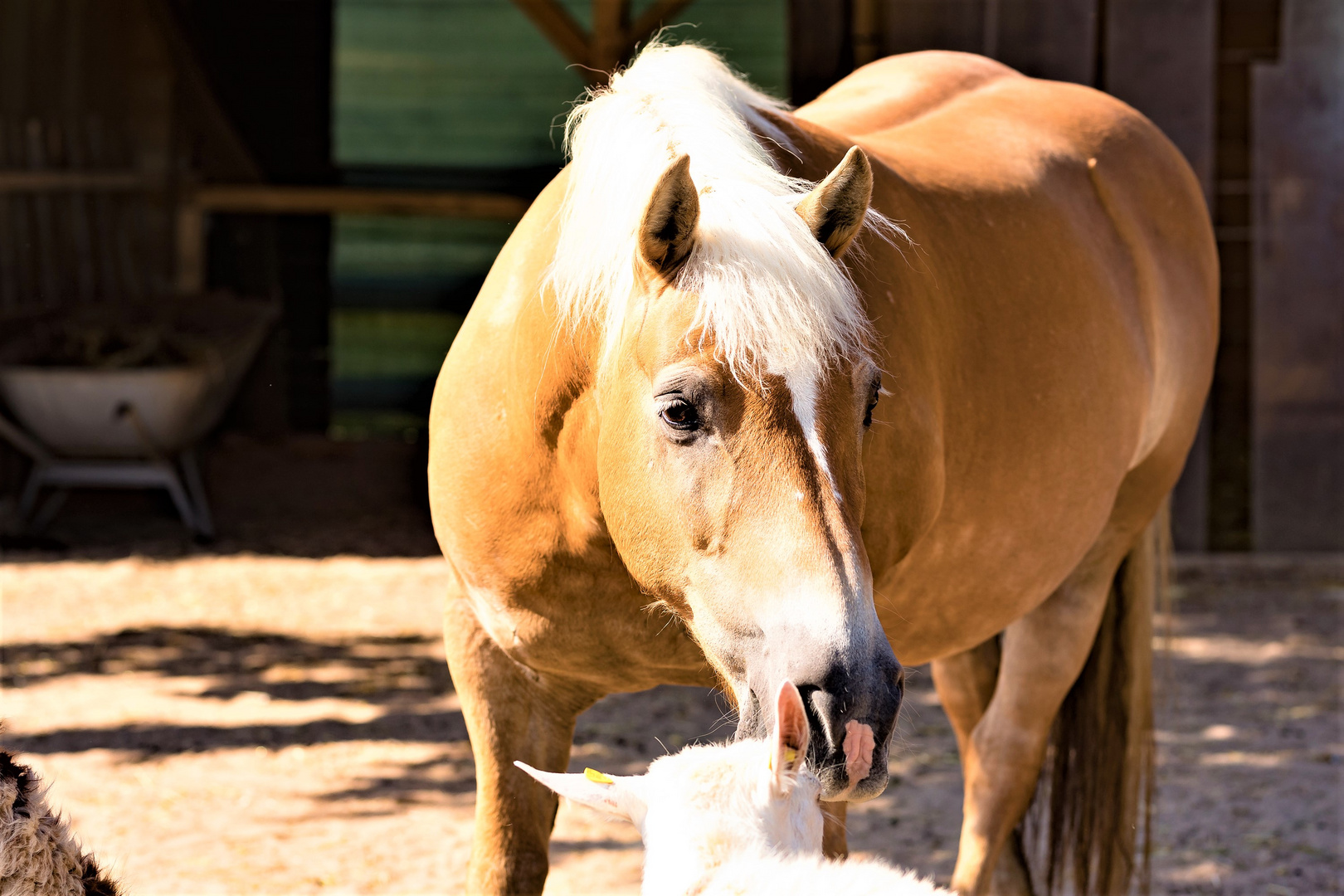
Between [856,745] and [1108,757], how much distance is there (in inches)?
78.2

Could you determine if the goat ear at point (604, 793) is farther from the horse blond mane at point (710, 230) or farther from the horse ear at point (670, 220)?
the horse ear at point (670, 220)

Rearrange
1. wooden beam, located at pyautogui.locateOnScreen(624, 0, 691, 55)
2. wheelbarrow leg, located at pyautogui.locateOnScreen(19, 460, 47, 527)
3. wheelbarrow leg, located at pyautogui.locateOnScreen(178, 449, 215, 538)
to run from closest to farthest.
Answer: wheelbarrow leg, located at pyautogui.locateOnScreen(19, 460, 47, 527)
wheelbarrow leg, located at pyautogui.locateOnScreen(178, 449, 215, 538)
wooden beam, located at pyautogui.locateOnScreen(624, 0, 691, 55)

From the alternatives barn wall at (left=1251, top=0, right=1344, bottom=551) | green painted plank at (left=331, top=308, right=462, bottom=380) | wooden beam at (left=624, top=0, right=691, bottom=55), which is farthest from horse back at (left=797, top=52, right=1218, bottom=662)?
green painted plank at (left=331, top=308, right=462, bottom=380)

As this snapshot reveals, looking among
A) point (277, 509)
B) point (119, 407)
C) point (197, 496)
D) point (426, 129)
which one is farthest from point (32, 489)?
point (426, 129)

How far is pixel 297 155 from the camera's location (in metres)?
9.15

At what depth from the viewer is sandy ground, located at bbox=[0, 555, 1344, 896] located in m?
3.44

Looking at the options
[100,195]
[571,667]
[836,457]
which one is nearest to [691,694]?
[571,667]

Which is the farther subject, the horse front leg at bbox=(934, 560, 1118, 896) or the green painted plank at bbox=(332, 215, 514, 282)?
the green painted plank at bbox=(332, 215, 514, 282)

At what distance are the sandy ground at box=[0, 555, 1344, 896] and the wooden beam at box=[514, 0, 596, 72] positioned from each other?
3.44 metres

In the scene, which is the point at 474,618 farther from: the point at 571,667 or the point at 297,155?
the point at 297,155

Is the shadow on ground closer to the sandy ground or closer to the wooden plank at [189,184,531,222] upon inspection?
the sandy ground

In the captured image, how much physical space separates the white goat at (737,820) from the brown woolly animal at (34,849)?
647mm

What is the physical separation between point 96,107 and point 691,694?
555 cm

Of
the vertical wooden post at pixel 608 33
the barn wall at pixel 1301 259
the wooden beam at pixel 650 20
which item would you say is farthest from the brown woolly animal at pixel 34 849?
the wooden beam at pixel 650 20
